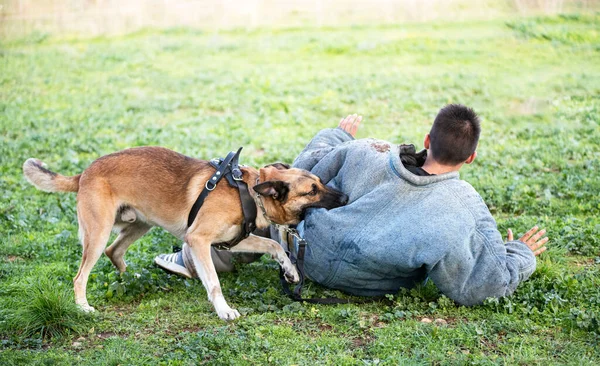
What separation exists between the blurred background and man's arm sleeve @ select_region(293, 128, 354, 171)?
15249mm

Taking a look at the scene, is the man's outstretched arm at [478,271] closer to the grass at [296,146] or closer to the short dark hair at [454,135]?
the grass at [296,146]

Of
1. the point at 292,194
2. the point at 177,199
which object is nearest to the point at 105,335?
the point at 177,199

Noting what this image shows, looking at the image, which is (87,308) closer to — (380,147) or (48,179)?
(48,179)

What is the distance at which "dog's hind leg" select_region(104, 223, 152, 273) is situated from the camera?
240 inches

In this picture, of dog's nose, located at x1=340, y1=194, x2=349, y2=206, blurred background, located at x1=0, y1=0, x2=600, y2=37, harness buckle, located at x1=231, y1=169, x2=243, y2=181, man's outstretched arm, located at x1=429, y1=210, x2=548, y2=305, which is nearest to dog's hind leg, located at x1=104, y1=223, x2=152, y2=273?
harness buckle, located at x1=231, y1=169, x2=243, y2=181

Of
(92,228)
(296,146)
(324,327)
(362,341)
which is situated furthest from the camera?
(296,146)

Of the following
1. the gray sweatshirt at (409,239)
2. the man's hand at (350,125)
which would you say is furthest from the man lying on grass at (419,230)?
the man's hand at (350,125)

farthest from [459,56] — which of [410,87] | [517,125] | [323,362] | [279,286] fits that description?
[323,362]

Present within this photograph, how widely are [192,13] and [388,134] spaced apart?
13357 millimetres

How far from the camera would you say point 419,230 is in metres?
4.85

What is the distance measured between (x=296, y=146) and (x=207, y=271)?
16.3 feet

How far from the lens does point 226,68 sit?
1611cm

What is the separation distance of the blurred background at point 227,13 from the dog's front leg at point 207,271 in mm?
16661

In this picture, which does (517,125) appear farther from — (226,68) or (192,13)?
(192,13)
